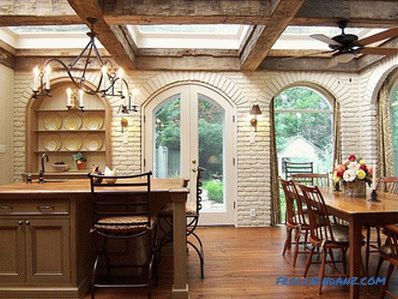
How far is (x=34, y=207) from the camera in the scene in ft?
8.57

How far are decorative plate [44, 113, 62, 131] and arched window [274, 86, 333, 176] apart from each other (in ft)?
12.0

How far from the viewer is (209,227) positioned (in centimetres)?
525

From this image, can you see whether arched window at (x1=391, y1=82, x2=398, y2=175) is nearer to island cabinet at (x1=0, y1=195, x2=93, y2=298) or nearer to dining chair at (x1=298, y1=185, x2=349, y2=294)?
dining chair at (x1=298, y1=185, x2=349, y2=294)

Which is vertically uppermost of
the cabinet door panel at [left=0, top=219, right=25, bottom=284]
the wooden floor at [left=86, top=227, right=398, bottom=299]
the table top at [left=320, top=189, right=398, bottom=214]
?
the table top at [left=320, top=189, right=398, bottom=214]

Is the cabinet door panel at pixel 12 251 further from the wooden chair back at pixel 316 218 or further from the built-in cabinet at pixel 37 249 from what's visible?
the wooden chair back at pixel 316 218

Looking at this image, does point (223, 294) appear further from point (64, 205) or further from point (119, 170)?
point (119, 170)

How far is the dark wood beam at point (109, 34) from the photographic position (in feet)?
9.49

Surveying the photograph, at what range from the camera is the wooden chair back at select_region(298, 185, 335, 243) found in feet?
9.10

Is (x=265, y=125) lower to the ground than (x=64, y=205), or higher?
higher

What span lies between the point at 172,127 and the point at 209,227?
1.74 m

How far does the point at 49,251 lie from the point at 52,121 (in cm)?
319

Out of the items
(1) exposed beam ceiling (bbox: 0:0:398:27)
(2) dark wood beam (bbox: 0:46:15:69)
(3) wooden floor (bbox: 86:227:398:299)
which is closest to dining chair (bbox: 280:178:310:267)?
(3) wooden floor (bbox: 86:227:398:299)

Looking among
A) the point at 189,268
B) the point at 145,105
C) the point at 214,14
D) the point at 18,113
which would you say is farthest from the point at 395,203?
the point at 18,113

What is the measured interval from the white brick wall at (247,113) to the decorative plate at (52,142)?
0.33 meters
